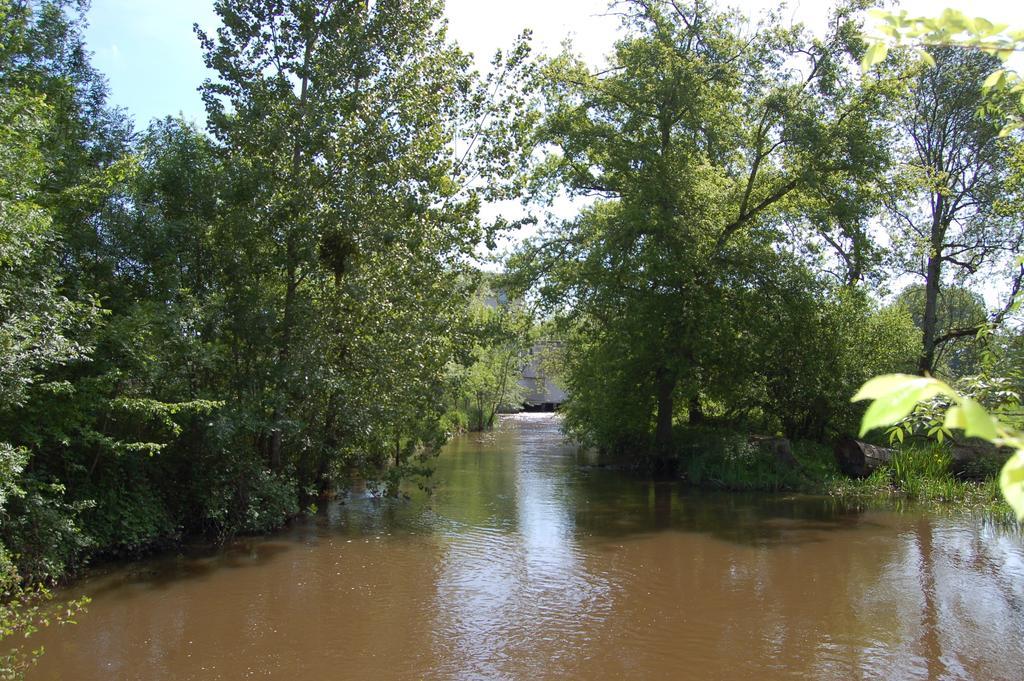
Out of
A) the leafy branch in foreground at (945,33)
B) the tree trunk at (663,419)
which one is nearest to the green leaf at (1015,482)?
the leafy branch in foreground at (945,33)

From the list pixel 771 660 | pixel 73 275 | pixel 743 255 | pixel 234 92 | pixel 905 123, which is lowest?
pixel 771 660

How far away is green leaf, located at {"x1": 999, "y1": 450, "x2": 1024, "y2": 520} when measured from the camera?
1.26 m

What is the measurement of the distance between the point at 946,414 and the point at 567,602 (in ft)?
27.1

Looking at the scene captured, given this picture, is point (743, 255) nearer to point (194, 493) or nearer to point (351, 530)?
point (351, 530)

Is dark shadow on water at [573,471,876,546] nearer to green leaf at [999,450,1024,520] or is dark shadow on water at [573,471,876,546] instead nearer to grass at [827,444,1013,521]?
grass at [827,444,1013,521]

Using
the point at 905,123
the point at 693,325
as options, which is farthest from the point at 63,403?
the point at 905,123

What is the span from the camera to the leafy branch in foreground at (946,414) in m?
1.22

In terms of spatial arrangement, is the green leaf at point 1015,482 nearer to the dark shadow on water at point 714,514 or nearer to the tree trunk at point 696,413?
the dark shadow on water at point 714,514

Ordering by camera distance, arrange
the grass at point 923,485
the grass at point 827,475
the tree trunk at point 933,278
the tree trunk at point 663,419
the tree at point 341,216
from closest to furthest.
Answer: the tree at point 341,216
the grass at point 923,485
the grass at point 827,475
the tree trunk at point 663,419
the tree trunk at point 933,278

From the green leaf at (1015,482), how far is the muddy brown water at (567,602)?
247 inches

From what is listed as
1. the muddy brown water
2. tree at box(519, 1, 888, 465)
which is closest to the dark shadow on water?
the muddy brown water

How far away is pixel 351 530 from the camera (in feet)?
40.7

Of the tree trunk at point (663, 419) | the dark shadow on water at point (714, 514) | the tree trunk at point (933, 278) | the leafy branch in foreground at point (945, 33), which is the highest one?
the tree trunk at point (933, 278)

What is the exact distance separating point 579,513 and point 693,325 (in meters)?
5.93
